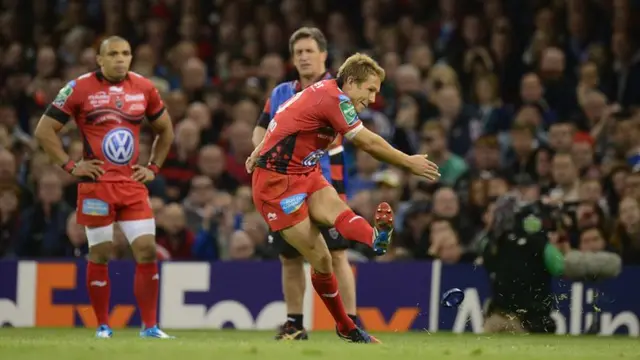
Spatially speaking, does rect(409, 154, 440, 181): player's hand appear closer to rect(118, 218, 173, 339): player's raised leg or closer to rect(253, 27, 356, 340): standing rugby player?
rect(253, 27, 356, 340): standing rugby player

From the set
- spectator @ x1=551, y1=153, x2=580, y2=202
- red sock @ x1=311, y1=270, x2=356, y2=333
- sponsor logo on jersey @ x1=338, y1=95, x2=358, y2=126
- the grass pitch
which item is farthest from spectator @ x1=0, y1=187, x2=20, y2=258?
sponsor logo on jersey @ x1=338, y1=95, x2=358, y2=126

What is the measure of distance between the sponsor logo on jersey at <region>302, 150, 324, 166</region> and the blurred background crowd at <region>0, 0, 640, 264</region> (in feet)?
14.3

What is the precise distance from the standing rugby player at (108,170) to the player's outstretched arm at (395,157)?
98.4 inches

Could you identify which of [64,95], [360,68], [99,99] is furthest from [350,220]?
[64,95]

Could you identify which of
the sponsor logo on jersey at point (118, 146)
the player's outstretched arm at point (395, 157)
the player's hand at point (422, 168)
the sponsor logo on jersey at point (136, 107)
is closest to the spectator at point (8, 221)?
the sponsor logo on jersey at point (118, 146)

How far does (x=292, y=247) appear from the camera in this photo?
11961 mm

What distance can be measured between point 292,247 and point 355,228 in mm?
1463

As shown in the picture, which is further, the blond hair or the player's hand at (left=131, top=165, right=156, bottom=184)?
the player's hand at (left=131, top=165, right=156, bottom=184)

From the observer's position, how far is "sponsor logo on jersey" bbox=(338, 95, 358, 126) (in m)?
10.6

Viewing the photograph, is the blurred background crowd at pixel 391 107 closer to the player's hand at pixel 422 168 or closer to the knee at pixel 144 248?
the knee at pixel 144 248

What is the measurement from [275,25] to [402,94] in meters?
2.62

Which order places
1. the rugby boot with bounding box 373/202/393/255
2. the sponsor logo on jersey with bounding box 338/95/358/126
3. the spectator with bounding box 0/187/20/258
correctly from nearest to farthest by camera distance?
1. the rugby boot with bounding box 373/202/393/255
2. the sponsor logo on jersey with bounding box 338/95/358/126
3. the spectator with bounding box 0/187/20/258

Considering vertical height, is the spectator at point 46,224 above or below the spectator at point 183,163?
below

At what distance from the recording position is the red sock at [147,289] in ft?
40.1
